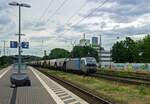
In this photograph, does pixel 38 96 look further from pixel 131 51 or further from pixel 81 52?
pixel 131 51

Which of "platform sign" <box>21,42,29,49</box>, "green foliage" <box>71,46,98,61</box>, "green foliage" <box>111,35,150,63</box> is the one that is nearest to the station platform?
"platform sign" <box>21,42,29,49</box>

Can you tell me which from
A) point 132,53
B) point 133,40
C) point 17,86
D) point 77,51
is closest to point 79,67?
point 17,86

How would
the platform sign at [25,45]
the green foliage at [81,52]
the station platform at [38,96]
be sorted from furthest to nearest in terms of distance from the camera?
the green foliage at [81,52] → the platform sign at [25,45] → the station platform at [38,96]

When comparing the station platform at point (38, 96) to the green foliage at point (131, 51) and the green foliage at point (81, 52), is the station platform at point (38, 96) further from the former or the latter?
the green foliage at point (131, 51)

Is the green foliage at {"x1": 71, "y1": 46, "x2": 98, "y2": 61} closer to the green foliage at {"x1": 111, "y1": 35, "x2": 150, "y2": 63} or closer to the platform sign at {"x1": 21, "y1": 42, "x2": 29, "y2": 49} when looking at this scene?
the green foliage at {"x1": 111, "y1": 35, "x2": 150, "y2": 63}

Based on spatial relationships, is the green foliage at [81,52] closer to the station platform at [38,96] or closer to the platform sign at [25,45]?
the platform sign at [25,45]

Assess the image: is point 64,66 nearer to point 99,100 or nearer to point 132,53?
point 99,100

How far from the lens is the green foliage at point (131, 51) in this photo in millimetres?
149600

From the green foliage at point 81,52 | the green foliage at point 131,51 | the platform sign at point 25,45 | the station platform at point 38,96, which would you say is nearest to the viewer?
the station platform at point 38,96

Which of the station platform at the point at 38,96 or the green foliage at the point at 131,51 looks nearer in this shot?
the station platform at the point at 38,96

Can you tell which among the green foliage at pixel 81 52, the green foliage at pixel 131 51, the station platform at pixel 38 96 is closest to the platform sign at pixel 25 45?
the station platform at pixel 38 96

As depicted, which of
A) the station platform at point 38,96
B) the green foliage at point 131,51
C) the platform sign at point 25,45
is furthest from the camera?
the green foliage at point 131,51

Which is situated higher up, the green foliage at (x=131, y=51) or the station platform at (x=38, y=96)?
the green foliage at (x=131, y=51)

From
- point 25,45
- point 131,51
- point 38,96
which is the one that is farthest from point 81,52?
point 38,96
